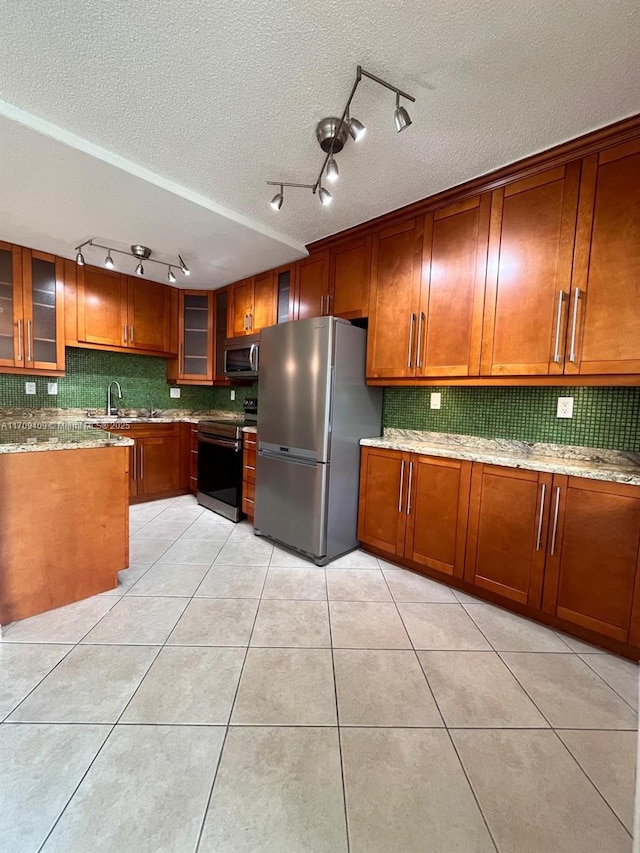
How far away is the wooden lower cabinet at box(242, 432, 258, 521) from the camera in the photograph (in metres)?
3.12

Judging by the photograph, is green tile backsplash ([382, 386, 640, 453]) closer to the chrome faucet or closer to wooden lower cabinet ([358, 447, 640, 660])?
wooden lower cabinet ([358, 447, 640, 660])

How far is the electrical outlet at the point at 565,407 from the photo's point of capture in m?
2.06

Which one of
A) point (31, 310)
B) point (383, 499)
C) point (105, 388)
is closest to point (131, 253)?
point (31, 310)

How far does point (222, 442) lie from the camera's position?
3.41 metres

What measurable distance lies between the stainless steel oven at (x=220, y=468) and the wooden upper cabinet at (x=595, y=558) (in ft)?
8.03

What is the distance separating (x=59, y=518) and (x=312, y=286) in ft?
7.84

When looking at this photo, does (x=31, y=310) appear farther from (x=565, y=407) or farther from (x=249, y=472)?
(x=565, y=407)

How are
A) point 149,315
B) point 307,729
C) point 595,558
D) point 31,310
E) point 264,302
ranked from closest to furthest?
point 307,729, point 595,558, point 31,310, point 264,302, point 149,315

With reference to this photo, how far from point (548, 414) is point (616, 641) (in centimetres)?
119

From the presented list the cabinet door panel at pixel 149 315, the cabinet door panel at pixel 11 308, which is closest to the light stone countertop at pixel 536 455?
the cabinet door panel at pixel 149 315

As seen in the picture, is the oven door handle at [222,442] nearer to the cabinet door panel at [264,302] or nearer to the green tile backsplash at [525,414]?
the cabinet door panel at [264,302]

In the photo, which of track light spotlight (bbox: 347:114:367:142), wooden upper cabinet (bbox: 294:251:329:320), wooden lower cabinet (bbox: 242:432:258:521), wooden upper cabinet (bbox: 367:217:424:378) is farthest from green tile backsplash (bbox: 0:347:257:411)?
track light spotlight (bbox: 347:114:367:142)

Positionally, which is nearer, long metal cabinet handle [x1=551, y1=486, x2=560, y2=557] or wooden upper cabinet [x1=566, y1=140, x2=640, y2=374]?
wooden upper cabinet [x1=566, y1=140, x2=640, y2=374]

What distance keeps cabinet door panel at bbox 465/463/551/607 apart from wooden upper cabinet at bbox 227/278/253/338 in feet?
8.66
